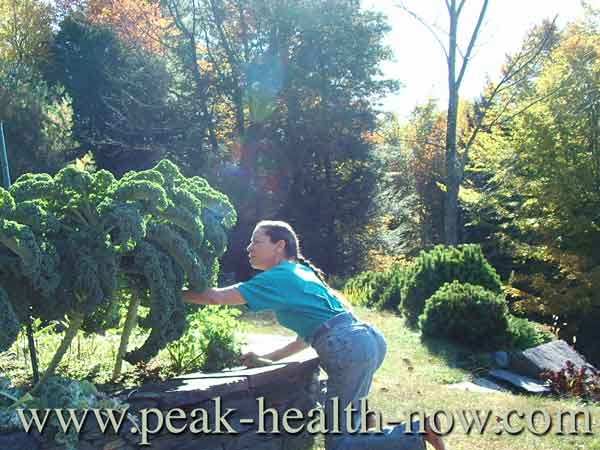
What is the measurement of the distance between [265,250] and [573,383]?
458 cm

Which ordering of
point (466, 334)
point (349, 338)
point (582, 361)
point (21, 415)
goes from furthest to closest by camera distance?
point (466, 334)
point (582, 361)
point (349, 338)
point (21, 415)

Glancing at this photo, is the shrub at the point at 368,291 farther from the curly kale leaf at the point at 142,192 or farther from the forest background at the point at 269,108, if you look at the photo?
the curly kale leaf at the point at 142,192

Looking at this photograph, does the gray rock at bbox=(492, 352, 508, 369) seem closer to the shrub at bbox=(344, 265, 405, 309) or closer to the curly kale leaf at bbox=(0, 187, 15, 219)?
the shrub at bbox=(344, 265, 405, 309)

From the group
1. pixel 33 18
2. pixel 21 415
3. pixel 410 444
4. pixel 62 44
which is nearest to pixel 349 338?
pixel 410 444

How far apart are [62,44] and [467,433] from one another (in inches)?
718

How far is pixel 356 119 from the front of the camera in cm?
1992

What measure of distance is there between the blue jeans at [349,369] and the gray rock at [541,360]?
14.5ft

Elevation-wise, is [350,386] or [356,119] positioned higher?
[356,119]

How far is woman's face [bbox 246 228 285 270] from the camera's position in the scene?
11.4 ft

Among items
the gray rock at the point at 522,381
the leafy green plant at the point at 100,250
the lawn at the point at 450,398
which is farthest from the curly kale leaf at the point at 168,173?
the gray rock at the point at 522,381

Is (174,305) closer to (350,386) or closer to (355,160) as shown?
(350,386)

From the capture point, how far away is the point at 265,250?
3.46 meters

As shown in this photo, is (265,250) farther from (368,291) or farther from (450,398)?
(368,291)

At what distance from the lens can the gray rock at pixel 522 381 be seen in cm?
652
